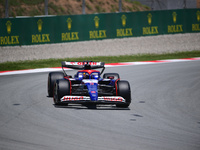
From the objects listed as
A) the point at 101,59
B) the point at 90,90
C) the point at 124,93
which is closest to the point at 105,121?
the point at 90,90

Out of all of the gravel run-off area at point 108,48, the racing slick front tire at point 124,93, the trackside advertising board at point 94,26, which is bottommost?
the racing slick front tire at point 124,93

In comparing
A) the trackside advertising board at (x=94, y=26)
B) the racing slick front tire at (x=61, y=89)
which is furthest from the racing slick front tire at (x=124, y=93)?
the trackside advertising board at (x=94, y=26)

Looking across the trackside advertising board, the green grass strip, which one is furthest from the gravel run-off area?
the green grass strip

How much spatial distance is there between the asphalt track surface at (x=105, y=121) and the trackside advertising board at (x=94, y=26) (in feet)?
28.3

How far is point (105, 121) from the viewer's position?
8.33 meters

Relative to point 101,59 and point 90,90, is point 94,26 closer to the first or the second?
point 101,59

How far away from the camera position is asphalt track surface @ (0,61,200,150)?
6621 millimetres

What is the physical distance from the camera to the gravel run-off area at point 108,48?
22.8 metres

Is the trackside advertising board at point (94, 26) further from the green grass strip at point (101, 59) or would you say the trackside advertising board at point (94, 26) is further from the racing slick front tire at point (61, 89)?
the racing slick front tire at point (61, 89)

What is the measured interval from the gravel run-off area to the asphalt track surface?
29.4 ft

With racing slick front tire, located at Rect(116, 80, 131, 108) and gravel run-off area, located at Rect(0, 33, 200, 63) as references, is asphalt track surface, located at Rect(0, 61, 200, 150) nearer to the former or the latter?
racing slick front tire, located at Rect(116, 80, 131, 108)

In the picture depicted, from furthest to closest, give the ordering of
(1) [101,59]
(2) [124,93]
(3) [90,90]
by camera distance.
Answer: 1. (1) [101,59]
2. (2) [124,93]
3. (3) [90,90]

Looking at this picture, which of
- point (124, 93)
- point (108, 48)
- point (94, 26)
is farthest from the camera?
point (108, 48)

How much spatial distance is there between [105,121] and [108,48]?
16807 mm
